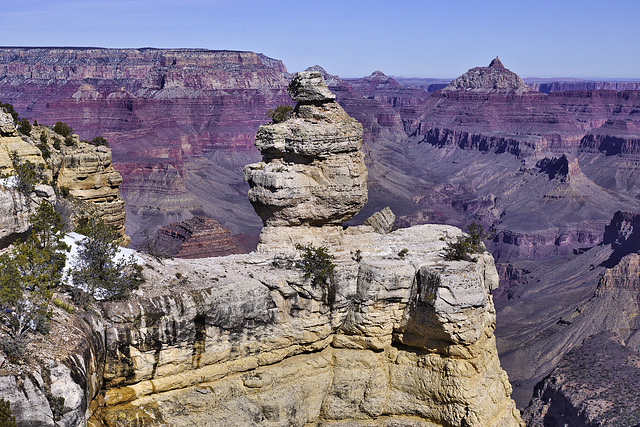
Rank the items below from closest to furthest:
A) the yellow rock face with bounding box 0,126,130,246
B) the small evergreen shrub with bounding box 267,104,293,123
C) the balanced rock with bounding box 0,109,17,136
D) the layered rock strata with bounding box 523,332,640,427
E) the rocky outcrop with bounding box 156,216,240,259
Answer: the balanced rock with bounding box 0,109,17,136 → the small evergreen shrub with bounding box 267,104,293,123 → the yellow rock face with bounding box 0,126,130,246 → the layered rock strata with bounding box 523,332,640,427 → the rocky outcrop with bounding box 156,216,240,259

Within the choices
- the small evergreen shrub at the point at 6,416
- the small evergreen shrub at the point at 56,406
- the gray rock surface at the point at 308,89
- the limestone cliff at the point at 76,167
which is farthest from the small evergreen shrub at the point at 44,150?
the small evergreen shrub at the point at 6,416

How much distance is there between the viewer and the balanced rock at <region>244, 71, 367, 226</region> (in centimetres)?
2455

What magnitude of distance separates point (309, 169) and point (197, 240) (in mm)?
55538

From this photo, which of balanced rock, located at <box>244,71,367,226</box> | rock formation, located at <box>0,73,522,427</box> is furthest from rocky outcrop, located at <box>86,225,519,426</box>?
balanced rock, located at <box>244,71,367,226</box>

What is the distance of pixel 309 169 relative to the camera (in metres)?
24.9

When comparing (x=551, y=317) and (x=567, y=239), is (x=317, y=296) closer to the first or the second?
(x=551, y=317)

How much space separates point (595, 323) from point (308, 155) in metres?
67.4

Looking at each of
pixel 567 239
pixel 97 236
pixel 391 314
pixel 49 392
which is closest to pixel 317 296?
pixel 391 314

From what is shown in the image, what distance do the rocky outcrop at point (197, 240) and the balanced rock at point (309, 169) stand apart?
52268 mm

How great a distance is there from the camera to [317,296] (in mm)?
22031

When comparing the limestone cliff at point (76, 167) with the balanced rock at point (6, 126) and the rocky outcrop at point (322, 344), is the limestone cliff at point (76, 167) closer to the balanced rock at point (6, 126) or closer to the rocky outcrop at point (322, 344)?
the balanced rock at point (6, 126)

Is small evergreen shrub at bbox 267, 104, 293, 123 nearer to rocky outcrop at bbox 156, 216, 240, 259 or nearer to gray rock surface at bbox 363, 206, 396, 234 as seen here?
gray rock surface at bbox 363, 206, 396, 234

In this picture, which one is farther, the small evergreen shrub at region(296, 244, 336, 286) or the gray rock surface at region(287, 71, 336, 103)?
the gray rock surface at region(287, 71, 336, 103)

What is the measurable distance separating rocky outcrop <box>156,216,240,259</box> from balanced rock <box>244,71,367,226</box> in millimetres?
52268
